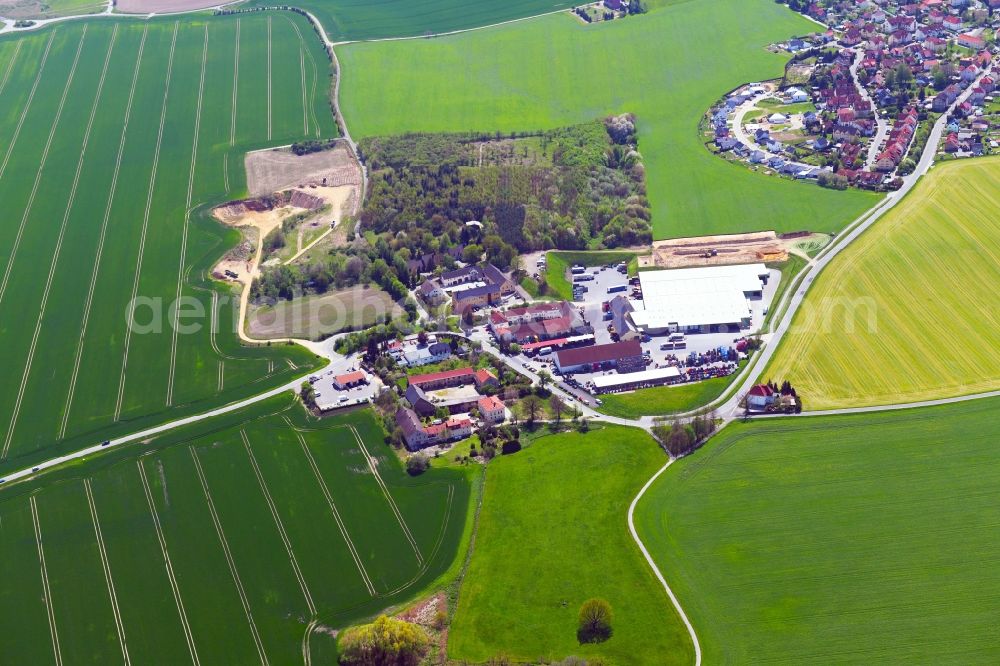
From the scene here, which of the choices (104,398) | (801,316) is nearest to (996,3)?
(801,316)

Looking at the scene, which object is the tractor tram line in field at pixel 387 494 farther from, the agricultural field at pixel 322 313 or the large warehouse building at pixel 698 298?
the large warehouse building at pixel 698 298

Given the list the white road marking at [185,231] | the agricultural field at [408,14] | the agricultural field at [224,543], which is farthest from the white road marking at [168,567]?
the agricultural field at [408,14]

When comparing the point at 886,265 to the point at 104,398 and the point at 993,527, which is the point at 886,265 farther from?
the point at 104,398

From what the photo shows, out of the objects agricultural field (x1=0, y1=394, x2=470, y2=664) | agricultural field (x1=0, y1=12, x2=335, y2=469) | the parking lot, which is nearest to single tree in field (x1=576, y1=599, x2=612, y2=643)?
agricultural field (x1=0, y1=394, x2=470, y2=664)

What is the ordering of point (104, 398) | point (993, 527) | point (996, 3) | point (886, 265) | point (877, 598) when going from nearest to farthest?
point (877, 598), point (993, 527), point (104, 398), point (886, 265), point (996, 3)

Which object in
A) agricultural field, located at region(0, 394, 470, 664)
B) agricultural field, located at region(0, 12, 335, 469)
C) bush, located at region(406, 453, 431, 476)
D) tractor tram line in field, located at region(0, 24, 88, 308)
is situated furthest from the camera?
tractor tram line in field, located at region(0, 24, 88, 308)

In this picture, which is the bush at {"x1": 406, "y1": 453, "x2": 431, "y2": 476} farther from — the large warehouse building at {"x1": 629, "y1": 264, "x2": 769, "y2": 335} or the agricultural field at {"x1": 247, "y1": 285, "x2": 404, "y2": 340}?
the large warehouse building at {"x1": 629, "y1": 264, "x2": 769, "y2": 335}

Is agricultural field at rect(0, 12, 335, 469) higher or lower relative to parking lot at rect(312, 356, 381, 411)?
higher
